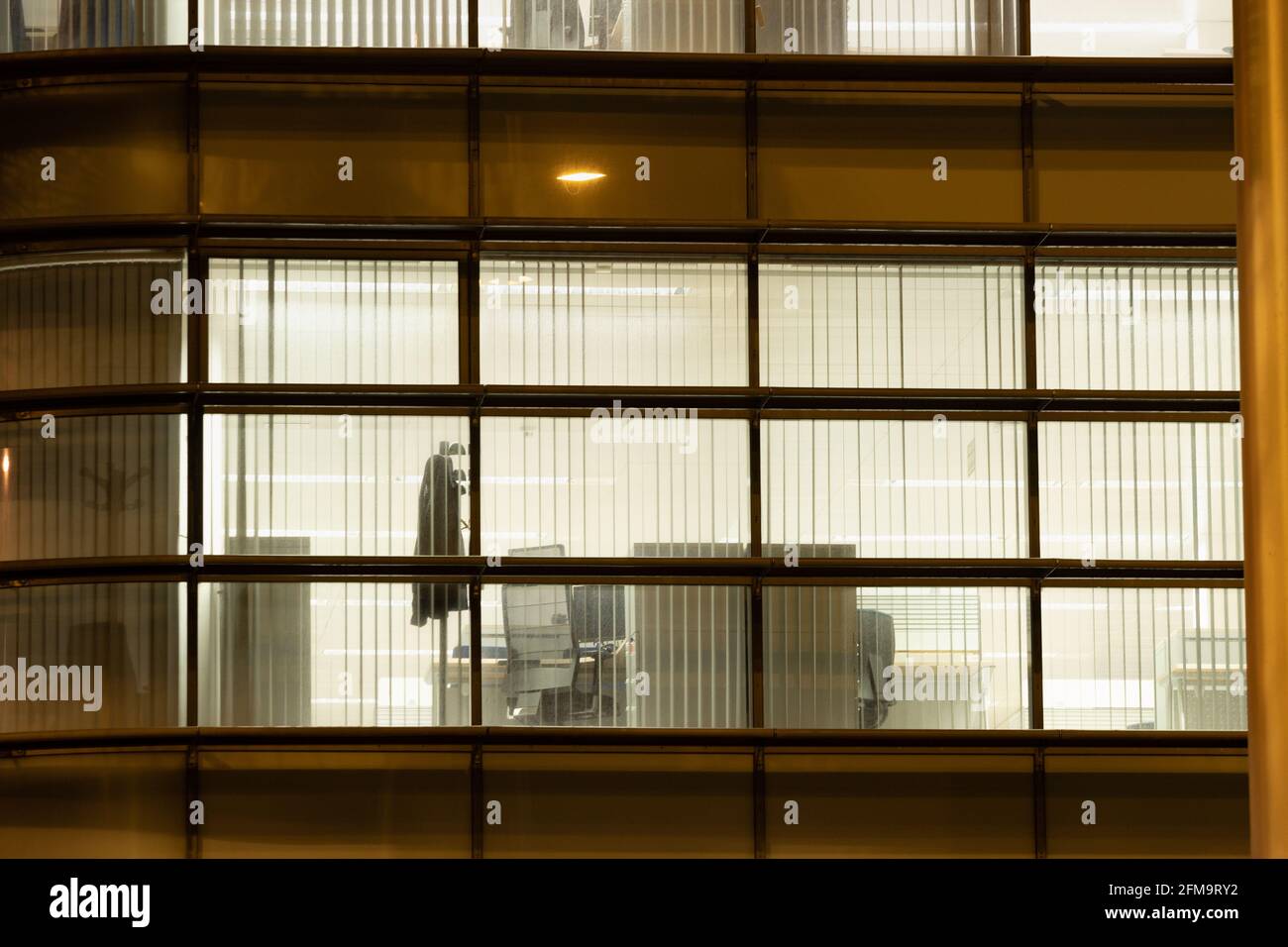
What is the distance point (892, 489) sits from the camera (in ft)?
19.0

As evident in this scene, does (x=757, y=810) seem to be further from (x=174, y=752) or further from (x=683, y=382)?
(x=174, y=752)

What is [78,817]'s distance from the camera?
5.54m

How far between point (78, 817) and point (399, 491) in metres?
1.70

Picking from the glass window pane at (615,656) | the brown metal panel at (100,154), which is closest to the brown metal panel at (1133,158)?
the glass window pane at (615,656)

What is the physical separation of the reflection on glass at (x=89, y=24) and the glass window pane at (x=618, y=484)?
196cm

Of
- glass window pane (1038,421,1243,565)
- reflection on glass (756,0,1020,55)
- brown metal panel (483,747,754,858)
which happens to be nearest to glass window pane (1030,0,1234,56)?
reflection on glass (756,0,1020,55)

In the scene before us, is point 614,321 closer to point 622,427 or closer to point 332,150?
point 622,427

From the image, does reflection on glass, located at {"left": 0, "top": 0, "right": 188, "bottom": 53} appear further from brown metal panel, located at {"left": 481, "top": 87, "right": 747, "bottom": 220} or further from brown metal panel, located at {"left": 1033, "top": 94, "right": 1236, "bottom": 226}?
brown metal panel, located at {"left": 1033, "top": 94, "right": 1236, "bottom": 226}

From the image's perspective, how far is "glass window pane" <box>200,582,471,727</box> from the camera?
5574 millimetres

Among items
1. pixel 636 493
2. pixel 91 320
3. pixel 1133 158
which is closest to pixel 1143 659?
pixel 1133 158

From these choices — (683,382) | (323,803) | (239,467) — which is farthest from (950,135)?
(323,803)

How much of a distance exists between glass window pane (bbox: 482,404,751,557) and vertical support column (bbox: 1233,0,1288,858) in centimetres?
194

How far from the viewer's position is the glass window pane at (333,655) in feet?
18.3

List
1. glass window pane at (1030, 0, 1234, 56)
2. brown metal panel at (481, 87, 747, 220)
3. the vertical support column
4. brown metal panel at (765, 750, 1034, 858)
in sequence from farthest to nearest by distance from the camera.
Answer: glass window pane at (1030, 0, 1234, 56)
brown metal panel at (481, 87, 747, 220)
brown metal panel at (765, 750, 1034, 858)
the vertical support column
